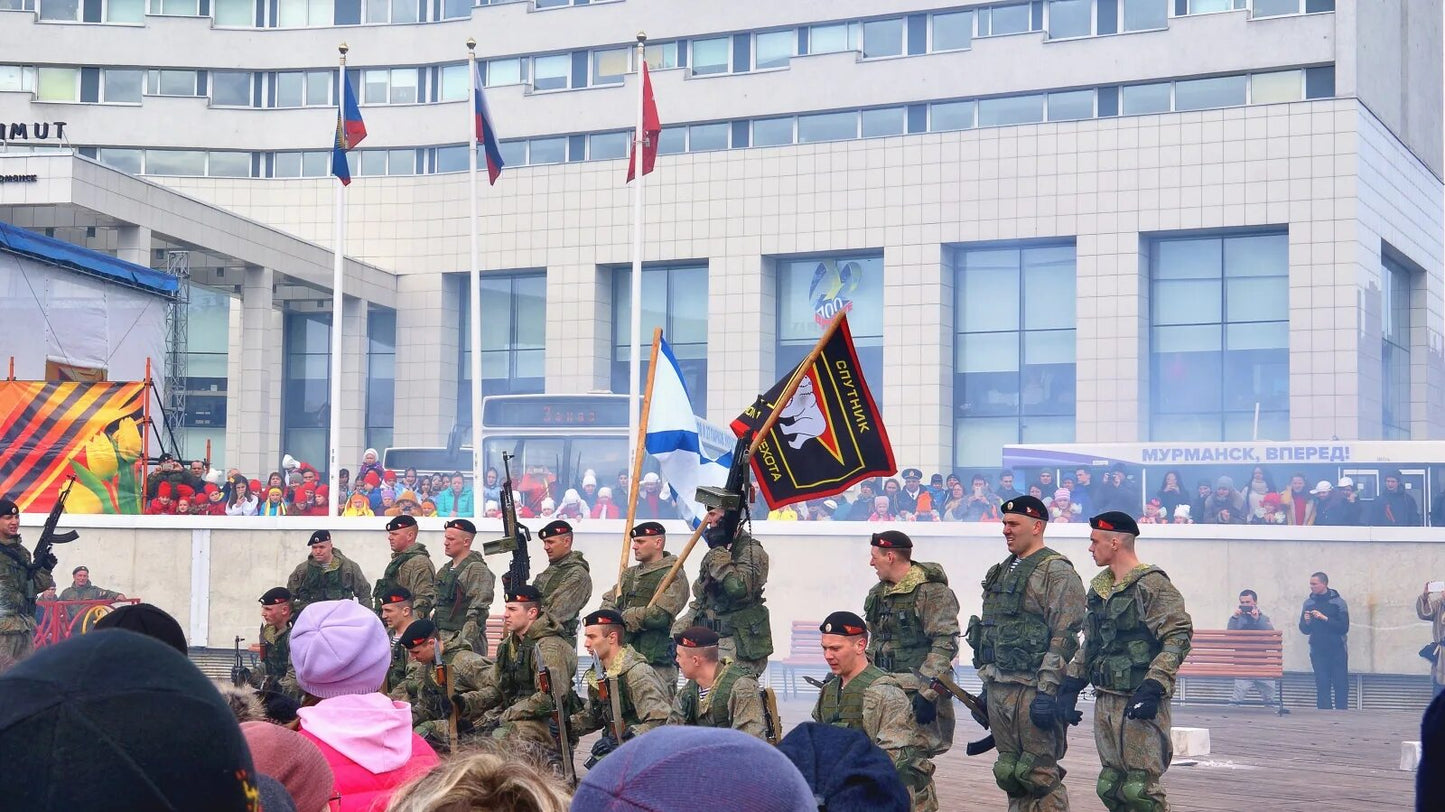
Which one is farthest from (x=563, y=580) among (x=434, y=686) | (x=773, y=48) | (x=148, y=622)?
(x=773, y=48)

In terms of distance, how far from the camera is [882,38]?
38.5m

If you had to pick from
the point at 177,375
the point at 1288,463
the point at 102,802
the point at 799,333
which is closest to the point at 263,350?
the point at 177,375

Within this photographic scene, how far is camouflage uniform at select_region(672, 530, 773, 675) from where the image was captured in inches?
451

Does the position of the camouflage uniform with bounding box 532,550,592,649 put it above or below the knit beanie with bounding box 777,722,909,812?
below

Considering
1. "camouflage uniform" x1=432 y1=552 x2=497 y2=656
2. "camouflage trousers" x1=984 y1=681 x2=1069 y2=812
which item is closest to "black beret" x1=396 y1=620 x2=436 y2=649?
"camouflage uniform" x1=432 y1=552 x2=497 y2=656

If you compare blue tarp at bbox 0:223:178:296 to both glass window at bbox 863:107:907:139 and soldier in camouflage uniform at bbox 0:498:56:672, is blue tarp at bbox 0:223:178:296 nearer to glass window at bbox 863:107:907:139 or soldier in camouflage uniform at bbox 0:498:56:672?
soldier in camouflage uniform at bbox 0:498:56:672

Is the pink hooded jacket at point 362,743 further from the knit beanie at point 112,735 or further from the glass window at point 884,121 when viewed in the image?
the glass window at point 884,121

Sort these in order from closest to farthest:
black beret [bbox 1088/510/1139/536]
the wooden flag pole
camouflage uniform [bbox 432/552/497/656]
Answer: black beret [bbox 1088/510/1139/536] < the wooden flag pole < camouflage uniform [bbox 432/552/497/656]

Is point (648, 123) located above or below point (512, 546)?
above

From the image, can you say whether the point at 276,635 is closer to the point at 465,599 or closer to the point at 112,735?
the point at 465,599

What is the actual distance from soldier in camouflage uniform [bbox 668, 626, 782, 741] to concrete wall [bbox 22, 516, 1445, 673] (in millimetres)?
9257

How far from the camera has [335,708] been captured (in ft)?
14.1

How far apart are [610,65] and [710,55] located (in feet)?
9.24

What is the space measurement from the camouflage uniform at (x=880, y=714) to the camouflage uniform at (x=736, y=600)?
269 cm
